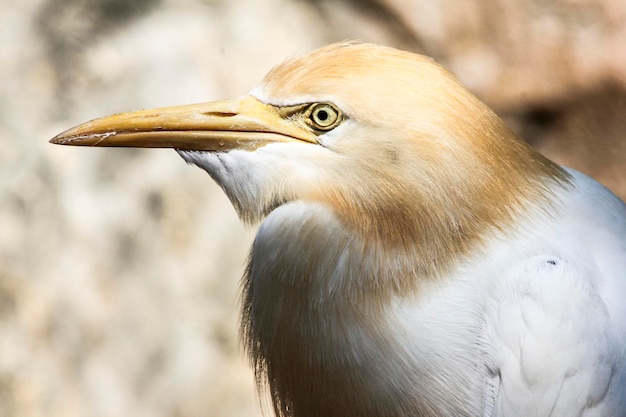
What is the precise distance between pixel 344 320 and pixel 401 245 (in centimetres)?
20

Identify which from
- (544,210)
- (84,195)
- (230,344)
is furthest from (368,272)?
(84,195)

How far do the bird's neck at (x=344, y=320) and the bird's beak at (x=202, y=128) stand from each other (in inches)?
6.2

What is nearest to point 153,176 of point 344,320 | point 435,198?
point 344,320

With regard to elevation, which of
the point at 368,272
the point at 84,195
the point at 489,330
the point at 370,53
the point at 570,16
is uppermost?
the point at 570,16

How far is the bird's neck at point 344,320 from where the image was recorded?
158cm

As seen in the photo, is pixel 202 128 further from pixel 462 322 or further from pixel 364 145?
pixel 462 322

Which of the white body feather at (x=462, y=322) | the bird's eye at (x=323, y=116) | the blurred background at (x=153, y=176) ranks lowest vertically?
the white body feather at (x=462, y=322)

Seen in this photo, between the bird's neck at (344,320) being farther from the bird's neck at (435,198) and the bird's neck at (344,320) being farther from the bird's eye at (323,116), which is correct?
the bird's eye at (323,116)

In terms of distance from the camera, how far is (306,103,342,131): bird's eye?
153cm

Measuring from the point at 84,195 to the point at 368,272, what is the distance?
5.55 ft

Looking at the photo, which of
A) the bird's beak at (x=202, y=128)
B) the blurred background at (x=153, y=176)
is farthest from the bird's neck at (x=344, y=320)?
the blurred background at (x=153, y=176)

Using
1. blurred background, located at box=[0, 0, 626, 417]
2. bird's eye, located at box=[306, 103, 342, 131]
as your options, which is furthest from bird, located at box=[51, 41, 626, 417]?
blurred background, located at box=[0, 0, 626, 417]

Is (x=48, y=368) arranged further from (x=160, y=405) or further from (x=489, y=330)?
(x=489, y=330)

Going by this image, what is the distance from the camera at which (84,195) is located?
116 inches
